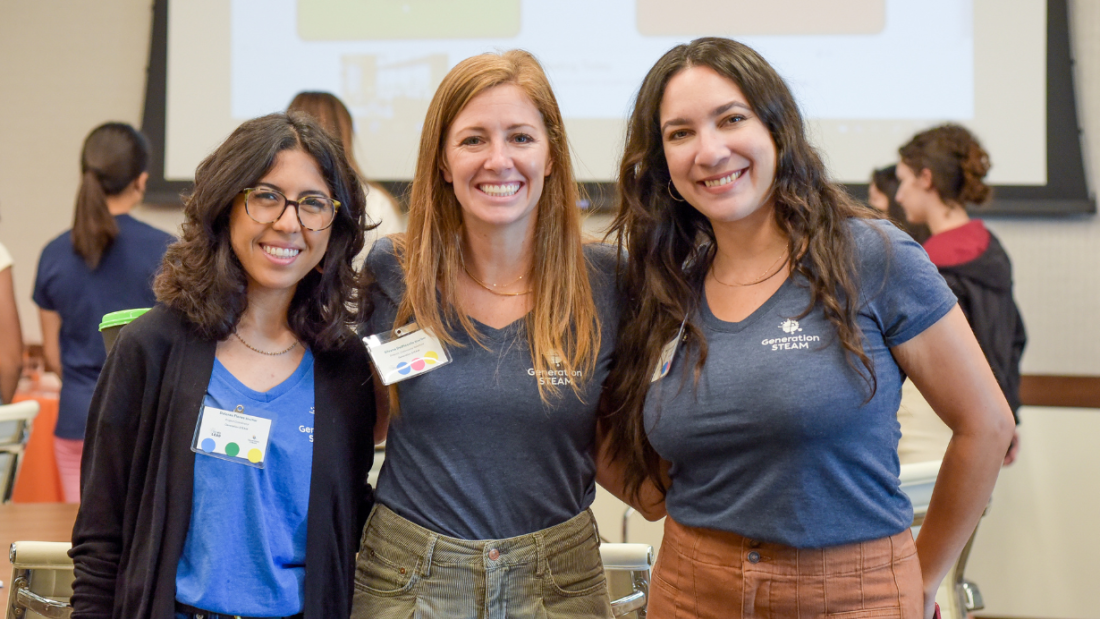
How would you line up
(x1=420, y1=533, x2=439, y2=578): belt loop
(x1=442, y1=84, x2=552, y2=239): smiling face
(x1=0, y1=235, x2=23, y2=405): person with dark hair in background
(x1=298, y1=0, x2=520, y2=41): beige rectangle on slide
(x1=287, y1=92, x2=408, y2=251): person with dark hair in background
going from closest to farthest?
1. (x1=420, y1=533, x2=439, y2=578): belt loop
2. (x1=442, y1=84, x2=552, y2=239): smiling face
3. (x1=287, y1=92, x2=408, y2=251): person with dark hair in background
4. (x1=0, y1=235, x2=23, y2=405): person with dark hair in background
5. (x1=298, y1=0, x2=520, y2=41): beige rectangle on slide

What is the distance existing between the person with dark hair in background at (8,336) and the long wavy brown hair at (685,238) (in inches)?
98.1

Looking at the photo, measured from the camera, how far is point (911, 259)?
129 cm

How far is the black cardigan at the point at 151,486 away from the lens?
1281mm

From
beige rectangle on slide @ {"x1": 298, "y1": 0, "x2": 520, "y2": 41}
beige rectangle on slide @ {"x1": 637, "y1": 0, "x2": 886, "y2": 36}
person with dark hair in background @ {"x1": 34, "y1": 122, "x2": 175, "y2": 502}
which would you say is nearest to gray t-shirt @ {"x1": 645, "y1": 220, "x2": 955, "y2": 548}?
person with dark hair in background @ {"x1": 34, "y1": 122, "x2": 175, "y2": 502}

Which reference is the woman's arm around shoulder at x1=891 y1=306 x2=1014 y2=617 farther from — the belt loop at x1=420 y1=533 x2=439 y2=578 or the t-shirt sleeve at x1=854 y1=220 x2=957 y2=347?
the belt loop at x1=420 y1=533 x2=439 y2=578

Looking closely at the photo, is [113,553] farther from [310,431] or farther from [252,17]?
[252,17]

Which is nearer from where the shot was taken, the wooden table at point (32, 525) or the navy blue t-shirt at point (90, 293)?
the wooden table at point (32, 525)

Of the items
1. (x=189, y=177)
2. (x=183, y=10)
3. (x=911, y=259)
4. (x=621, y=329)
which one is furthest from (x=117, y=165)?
(x=911, y=259)

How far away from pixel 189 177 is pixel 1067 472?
4110 mm

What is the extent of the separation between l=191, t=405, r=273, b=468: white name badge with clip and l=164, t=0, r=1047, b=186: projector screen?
2300 mm

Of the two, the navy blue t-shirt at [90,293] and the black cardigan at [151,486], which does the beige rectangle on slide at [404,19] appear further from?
the black cardigan at [151,486]

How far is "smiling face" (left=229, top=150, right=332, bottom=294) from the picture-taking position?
1.38 m

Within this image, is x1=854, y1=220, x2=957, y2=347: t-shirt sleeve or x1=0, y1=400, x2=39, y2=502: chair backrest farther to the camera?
x1=0, y1=400, x2=39, y2=502: chair backrest

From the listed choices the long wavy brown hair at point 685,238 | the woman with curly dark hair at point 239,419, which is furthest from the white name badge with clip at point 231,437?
the long wavy brown hair at point 685,238
